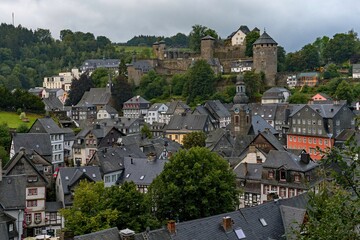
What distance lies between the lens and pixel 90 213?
1229 inches

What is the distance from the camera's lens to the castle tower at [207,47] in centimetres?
12019

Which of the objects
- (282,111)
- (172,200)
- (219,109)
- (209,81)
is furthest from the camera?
(209,81)

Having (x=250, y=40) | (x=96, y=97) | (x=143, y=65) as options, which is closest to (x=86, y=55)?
(x=143, y=65)

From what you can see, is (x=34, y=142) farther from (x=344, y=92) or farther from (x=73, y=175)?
(x=344, y=92)

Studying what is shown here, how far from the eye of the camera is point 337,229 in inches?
392

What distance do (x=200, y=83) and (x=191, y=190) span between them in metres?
72.3

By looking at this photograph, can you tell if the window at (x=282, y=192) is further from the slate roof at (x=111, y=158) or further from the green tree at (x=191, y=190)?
the slate roof at (x=111, y=158)

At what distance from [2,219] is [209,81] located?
75.4m

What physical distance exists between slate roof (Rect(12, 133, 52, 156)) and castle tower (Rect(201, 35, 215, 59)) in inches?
2712

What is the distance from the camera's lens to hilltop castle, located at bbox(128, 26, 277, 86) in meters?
107

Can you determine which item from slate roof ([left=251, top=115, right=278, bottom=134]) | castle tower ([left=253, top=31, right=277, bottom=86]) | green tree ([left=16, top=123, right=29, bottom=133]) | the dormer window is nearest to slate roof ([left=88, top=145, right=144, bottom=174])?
the dormer window

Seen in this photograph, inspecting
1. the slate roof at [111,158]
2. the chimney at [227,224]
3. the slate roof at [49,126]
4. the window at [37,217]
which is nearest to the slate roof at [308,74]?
the slate roof at [49,126]

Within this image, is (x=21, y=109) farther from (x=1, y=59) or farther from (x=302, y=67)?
(x=1, y=59)

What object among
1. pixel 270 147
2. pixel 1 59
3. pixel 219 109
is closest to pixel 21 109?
pixel 219 109
